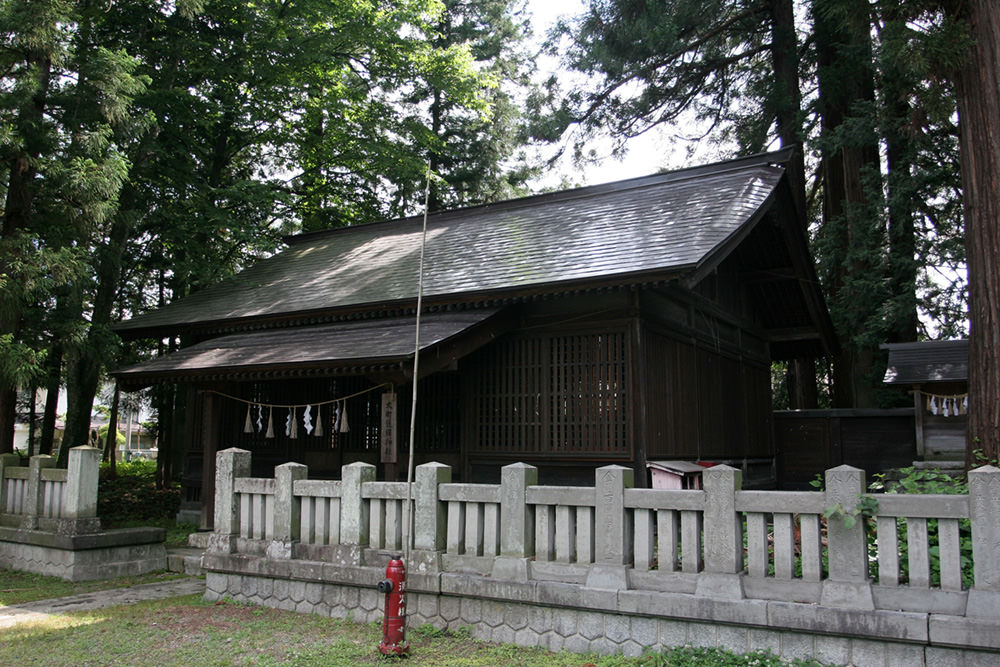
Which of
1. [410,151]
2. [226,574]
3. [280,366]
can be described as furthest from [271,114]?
[226,574]

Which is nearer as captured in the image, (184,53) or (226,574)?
(226,574)

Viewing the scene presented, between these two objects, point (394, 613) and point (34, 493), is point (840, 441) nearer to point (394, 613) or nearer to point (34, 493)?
point (394, 613)

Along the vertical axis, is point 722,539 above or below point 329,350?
below

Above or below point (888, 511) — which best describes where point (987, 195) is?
above

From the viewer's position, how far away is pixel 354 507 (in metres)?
8.22

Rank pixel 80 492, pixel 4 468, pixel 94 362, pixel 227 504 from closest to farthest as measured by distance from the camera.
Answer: pixel 227 504 < pixel 80 492 < pixel 4 468 < pixel 94 362

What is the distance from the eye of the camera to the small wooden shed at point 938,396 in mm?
13742

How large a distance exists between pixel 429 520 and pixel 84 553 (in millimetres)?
6294

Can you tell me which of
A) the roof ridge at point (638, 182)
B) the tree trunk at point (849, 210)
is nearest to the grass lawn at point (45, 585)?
the roof ridge at point (638, 182)

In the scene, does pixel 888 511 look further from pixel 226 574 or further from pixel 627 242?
pixel 226 574

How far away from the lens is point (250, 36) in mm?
20172

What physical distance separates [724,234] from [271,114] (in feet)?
50.7

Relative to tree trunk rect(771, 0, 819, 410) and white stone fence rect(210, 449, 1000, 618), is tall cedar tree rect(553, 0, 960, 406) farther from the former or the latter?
white stone fence rect(210, 449, 1000, 618)

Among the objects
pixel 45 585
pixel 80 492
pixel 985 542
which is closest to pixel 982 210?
pixel 985 542
